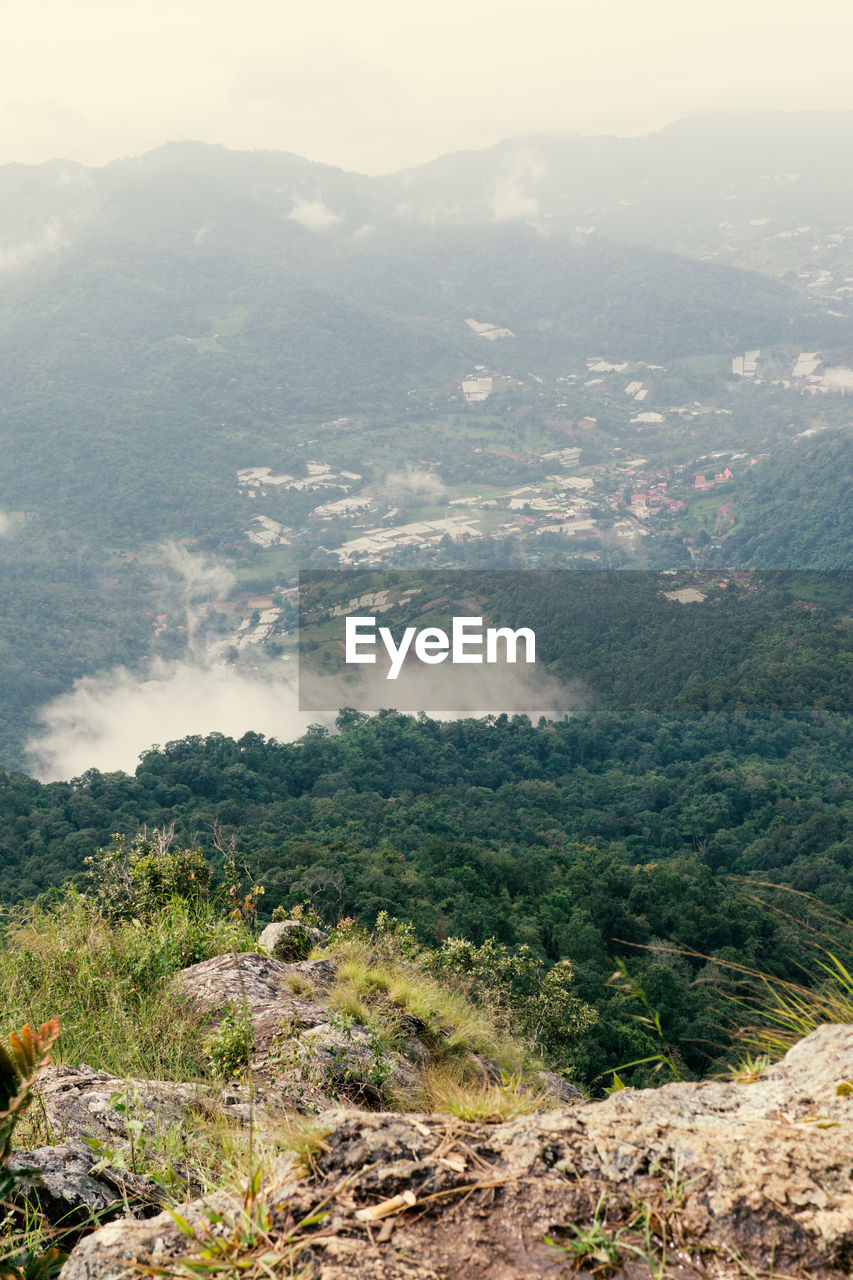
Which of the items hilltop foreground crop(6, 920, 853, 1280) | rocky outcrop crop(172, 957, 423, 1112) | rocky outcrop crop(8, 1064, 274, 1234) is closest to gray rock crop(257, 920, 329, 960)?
rocky outcrop crop(172, 957, 423, 1112)

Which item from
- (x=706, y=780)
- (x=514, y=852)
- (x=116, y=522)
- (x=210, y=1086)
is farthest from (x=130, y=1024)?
(x=116, y=522)

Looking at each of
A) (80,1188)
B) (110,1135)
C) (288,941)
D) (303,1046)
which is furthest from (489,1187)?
(288,941)

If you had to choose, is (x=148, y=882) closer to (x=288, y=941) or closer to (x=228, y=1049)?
(x=288, y=941)

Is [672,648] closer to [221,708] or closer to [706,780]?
[706,780]

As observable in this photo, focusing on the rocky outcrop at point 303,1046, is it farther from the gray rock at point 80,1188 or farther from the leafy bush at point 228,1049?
the gray rock at point 80,1188

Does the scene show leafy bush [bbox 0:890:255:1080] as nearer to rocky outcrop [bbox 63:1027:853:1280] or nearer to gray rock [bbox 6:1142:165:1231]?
gray rock [bbox 6:1142:165:1231]

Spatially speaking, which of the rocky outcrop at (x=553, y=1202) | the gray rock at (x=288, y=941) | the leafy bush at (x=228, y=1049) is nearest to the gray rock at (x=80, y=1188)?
the rocky outcrop at (x=553, y=1202)

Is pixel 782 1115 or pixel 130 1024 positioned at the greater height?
pixel 782 1115
